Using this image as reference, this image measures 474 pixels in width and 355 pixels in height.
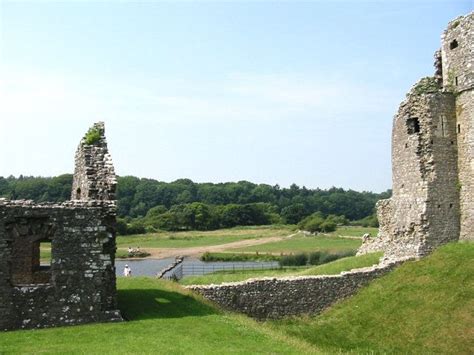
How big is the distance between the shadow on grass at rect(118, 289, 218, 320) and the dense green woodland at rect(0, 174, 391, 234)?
61.7m

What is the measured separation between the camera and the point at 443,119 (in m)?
27.3

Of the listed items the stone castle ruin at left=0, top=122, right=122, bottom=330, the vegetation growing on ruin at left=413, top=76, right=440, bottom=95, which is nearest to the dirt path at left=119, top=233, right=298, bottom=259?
the vegetation growing on ruin at left=413, top=76, right=440, bottom=95

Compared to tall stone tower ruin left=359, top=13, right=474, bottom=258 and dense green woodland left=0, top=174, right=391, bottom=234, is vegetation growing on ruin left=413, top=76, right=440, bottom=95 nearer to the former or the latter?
tall stone tower ruin left=359, top=13, right=474, bottom=258

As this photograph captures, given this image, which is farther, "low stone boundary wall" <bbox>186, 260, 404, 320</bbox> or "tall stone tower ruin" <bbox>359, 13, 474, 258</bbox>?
"tall stone tower ruin" <bbox>359, 13, 474, 258</bbox>

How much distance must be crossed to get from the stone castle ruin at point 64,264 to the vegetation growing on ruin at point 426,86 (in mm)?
17261

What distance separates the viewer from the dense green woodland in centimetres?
10188

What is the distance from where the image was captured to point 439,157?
88.6ft

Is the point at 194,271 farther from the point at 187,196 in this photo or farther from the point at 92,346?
the point at 187,196

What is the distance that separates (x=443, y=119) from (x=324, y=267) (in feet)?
31.4

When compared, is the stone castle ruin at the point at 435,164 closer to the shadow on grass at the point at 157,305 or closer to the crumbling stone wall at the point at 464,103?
the crumbling stone wall at the point at 464,103

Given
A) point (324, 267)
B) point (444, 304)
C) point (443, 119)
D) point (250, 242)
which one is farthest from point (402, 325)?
point (250, 242)

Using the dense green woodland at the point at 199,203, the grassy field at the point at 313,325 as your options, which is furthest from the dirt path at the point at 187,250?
the grassy field at the point at 313,325

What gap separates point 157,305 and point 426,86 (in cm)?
1771

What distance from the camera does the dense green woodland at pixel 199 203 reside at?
334 ft
